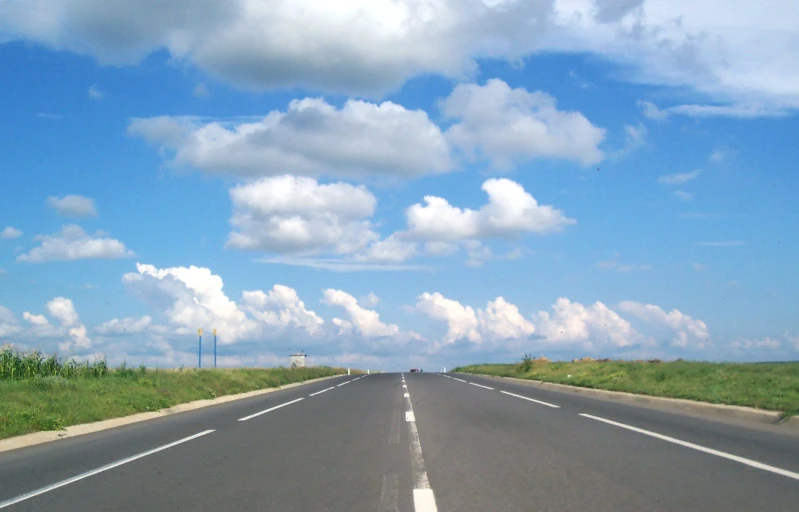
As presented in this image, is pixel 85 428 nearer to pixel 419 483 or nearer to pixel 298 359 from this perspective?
pixel 419 483

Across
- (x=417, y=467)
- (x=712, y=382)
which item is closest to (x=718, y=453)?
(x=417, y=467)

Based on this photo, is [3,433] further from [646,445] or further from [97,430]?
[646,445]

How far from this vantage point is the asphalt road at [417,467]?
7.30m

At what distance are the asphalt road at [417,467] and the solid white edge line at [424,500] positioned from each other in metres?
0.02

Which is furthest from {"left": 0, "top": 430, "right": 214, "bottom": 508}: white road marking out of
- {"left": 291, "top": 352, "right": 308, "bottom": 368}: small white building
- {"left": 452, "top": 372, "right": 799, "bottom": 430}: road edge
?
{"left": 291, "top": 352, "right": 308, "bottom": 368}: small white building

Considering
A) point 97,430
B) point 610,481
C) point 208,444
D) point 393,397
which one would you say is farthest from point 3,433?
point 393,397

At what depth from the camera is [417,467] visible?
9375mm

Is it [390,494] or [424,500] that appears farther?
[390,494]

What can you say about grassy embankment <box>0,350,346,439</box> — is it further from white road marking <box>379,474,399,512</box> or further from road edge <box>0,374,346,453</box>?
white road marking <box>379,474,399,512</box>

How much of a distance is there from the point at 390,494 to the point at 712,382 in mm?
17871

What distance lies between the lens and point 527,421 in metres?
15.2

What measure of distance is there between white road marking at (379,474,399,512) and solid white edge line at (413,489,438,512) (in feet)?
0.65

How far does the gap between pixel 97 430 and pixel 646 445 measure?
11.5 meters

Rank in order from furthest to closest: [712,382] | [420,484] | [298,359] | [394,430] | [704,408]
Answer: [298,359] < [712,382] < [704,408] < [394,430] < [420,484]
